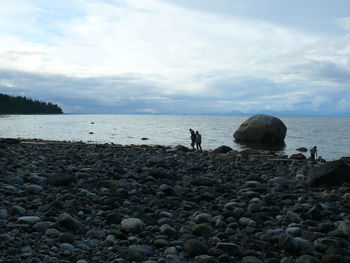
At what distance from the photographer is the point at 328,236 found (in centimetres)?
605

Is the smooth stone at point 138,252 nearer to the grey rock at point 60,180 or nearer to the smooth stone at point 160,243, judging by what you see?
the smooth stone at point 160,243

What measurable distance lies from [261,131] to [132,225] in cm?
2973

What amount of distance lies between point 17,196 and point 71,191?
119 cm

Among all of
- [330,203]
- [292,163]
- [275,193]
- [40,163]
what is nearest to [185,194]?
[275,193]

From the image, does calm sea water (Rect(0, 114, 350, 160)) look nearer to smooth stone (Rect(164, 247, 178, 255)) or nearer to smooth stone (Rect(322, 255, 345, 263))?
smooth stone (Rect(322, 255, 345, 263))

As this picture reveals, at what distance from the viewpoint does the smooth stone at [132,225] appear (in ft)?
19.7

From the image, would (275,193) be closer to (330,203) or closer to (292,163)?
(330,203)

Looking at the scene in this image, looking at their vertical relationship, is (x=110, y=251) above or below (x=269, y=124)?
below

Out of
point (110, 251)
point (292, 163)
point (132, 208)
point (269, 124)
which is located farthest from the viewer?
point (269, 124)

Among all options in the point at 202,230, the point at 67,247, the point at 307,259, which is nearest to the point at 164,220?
the point at 202,230

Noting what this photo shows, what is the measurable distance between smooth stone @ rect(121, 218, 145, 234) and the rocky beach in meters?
0.02

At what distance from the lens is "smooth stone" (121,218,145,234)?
5991mm

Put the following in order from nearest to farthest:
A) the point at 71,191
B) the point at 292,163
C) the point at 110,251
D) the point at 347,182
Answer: the point at 110,251 < the point at 71,191 < the point at 347,182 < the point at 292,163

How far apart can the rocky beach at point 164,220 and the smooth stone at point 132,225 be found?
0.02m
